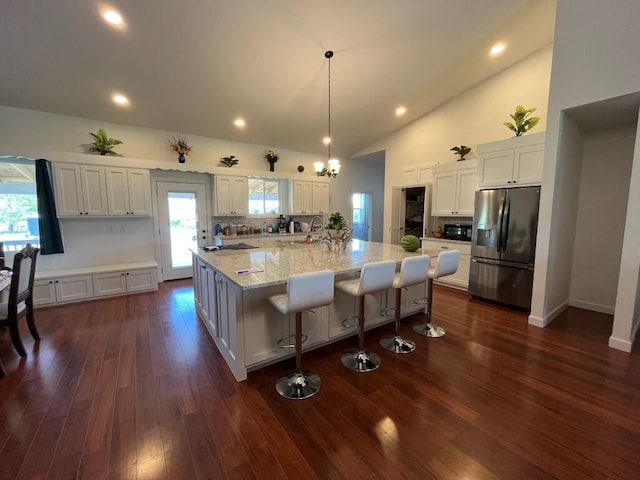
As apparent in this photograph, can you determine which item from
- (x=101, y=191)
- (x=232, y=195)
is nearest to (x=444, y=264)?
(x=232, y=195)

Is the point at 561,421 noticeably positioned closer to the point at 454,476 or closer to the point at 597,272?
the point at 454,476

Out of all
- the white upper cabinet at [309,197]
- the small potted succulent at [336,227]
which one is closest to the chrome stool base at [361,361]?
the small potted succulent at [336,227]

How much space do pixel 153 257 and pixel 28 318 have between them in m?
2.37

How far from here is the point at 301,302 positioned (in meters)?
1.96

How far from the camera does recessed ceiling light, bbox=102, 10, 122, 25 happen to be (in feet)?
8.81

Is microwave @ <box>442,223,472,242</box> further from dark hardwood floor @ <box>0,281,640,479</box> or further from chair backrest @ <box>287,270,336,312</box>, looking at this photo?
chair backrest @ <box>287,270,336,312</box>

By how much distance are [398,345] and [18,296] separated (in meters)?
3.77

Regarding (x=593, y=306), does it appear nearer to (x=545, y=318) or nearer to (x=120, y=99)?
(x=545, y=318)

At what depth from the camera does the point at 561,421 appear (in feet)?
5.98

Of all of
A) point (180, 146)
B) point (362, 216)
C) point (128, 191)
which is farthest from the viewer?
point (362, 216)

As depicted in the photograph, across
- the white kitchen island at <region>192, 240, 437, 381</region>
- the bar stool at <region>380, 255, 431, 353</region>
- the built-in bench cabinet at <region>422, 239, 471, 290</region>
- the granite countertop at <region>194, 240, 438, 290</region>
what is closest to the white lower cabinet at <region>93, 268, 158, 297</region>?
the white kitchen island at <region>192, 240, 437, 381</region>

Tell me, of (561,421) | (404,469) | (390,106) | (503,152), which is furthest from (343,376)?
(390,106)

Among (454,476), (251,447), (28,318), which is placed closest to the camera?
(454,476)

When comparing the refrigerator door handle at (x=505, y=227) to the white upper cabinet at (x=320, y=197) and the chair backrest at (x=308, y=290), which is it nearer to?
the chair backrest at (x=308, y=290)
